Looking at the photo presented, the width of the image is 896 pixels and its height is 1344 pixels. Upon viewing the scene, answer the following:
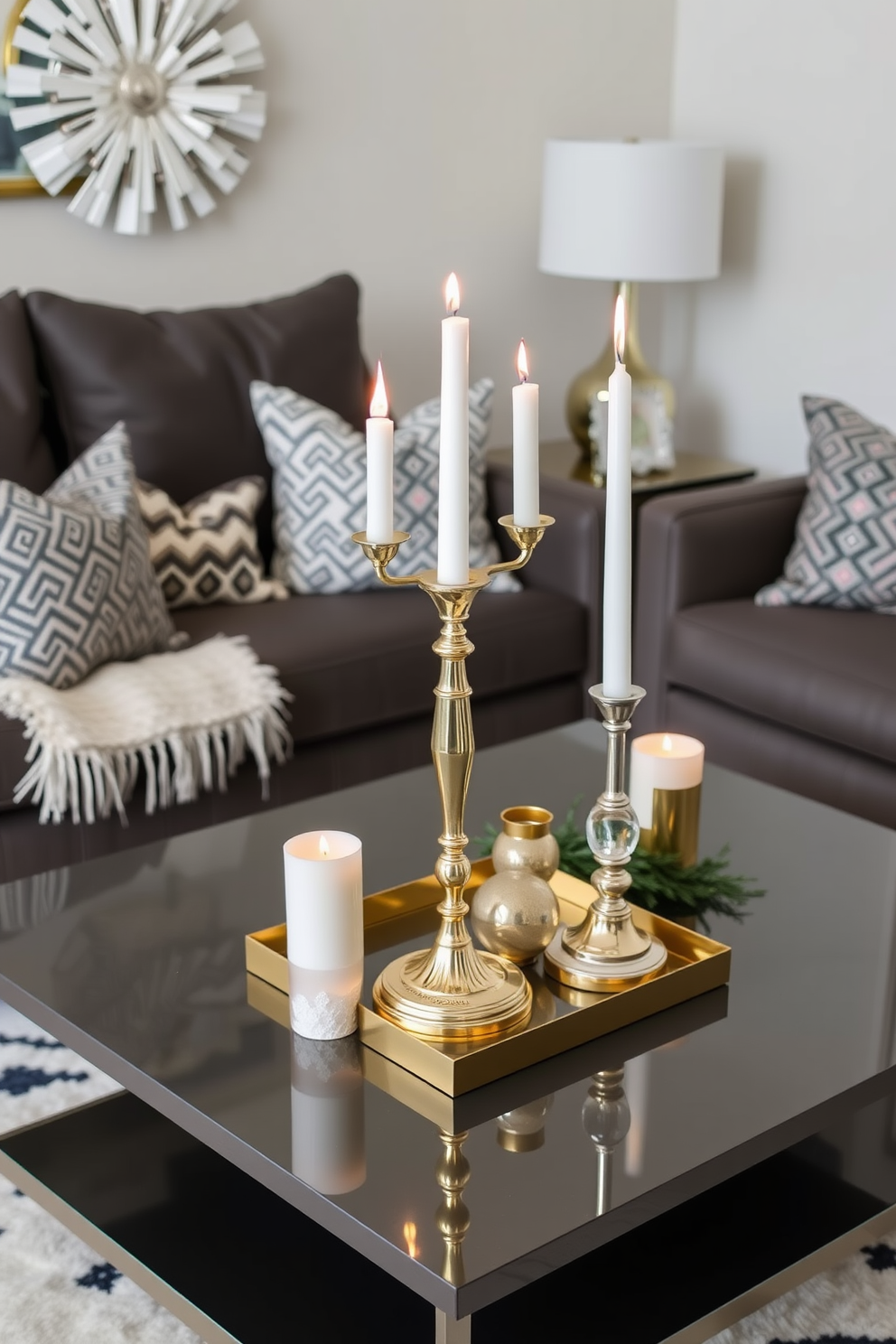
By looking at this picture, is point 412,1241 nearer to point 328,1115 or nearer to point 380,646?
point 328,1115

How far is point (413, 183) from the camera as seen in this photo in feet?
11.0

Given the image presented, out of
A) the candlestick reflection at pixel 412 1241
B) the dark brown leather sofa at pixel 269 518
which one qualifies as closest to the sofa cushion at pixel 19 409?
the dark brown leather sofa at pixel 269 518

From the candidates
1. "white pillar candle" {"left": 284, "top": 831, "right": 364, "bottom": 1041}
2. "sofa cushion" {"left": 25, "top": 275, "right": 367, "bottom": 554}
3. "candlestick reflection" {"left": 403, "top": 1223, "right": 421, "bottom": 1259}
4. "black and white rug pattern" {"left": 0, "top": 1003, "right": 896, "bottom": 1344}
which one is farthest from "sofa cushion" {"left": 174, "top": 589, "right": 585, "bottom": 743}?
"candlestick reflection" {"left": 403, "top": 1223, "right": 421, "bottom": 1259}

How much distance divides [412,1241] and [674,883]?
0.61 metres

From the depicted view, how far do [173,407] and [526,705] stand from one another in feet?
2.73

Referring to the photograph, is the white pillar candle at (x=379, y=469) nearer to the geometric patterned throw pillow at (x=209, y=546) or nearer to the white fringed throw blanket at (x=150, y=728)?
the white fringed throw blanket at (x=150, y=728)

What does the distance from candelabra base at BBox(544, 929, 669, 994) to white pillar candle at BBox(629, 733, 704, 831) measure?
27 centimetres

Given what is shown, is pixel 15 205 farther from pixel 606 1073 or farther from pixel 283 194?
pixel 606 1073

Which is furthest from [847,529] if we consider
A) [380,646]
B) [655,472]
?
[380,646]

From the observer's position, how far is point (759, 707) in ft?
8.27

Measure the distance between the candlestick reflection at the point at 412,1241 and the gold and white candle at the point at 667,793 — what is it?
0.65 meters

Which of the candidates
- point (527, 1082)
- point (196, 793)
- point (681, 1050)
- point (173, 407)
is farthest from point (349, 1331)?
point (173, 407)

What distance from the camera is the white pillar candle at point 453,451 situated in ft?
3.70

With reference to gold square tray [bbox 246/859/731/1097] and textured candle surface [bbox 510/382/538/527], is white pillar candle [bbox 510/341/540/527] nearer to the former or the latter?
textured candle surface [bbox 510/382/538/527]
